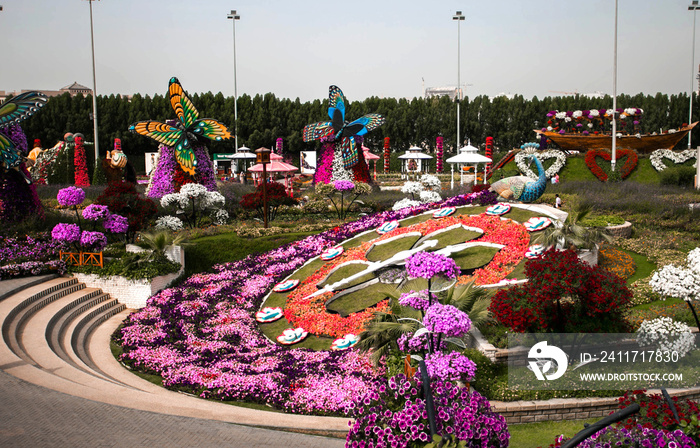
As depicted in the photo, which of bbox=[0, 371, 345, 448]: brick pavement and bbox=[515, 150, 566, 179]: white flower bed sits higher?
bbox=[515, 150, 566, 179]: white flower bed

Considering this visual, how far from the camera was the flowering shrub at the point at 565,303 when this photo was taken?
8.85 meters

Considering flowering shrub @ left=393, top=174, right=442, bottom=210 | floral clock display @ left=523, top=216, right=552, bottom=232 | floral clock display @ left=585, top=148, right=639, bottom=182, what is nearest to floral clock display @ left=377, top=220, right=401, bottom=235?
flowering shrub @ left=393, top=174, right=442, bottom=210

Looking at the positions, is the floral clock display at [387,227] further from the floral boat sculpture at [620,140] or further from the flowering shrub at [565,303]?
the floral boat sculpture at [620,140]

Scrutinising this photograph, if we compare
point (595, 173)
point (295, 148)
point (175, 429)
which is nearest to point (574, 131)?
point (595, 173)

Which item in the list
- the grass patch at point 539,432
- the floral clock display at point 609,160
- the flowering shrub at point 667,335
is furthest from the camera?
the floral clock display at point 609,160

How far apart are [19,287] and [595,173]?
26.8 meters

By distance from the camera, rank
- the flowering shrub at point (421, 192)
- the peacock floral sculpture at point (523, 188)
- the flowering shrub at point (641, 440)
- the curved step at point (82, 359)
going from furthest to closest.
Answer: the flowering shrub at point (421, 192) < the peacock floral sculpture at point (523, 188) < the curved step at point (82, 359) < the flowering shrub at point (641, 440)

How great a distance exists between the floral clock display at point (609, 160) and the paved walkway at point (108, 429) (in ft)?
89.9

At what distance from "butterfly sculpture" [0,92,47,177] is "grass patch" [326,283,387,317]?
36.3 ft

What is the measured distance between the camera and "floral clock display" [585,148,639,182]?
30.5 m

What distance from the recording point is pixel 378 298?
12.8 m

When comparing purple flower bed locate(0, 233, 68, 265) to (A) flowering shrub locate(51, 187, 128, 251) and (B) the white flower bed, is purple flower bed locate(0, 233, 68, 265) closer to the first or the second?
(A) flowering shrub locate(51, 187, 128, 251)

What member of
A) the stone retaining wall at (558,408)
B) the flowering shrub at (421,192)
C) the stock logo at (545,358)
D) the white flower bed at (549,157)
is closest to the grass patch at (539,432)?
the stone retaining wall at (558,408)

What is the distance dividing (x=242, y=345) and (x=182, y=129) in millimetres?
13235
